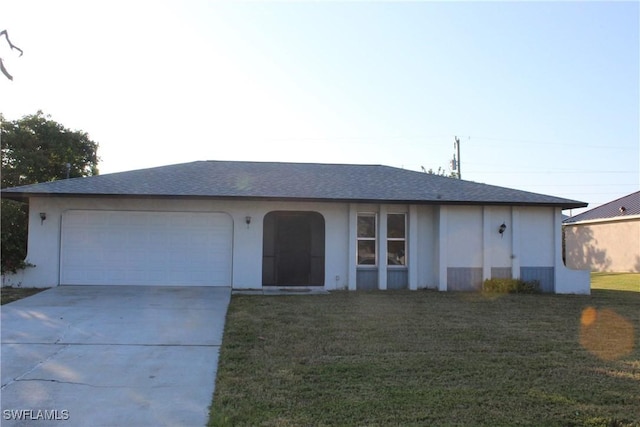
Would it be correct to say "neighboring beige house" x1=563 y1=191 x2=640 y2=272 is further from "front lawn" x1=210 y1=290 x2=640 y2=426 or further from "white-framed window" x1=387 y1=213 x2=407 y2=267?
"front lawn" x1=210 y1=290 x2=640 y2=426

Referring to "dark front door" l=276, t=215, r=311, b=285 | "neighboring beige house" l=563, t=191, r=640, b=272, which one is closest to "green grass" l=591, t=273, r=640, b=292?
"neighboring beige house" l=563, t=191, r=640, b=272

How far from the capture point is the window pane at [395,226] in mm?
15812

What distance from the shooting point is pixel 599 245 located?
31969 millimetres

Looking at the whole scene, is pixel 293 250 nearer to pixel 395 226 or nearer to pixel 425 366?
pixel 395 226

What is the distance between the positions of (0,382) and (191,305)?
18.5 ft

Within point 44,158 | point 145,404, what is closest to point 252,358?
point 145,404

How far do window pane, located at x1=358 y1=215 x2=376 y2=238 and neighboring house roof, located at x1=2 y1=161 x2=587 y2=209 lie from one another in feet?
2.72

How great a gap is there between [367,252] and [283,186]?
10.7ft

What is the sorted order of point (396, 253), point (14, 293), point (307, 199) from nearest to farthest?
point (14, 293) → point (307, 199) → point (396, 253)

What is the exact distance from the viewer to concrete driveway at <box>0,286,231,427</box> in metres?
5.19

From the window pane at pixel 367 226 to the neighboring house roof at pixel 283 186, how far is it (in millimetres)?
830

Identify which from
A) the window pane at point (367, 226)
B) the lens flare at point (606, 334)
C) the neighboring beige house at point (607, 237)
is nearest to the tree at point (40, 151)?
the window pane at point (367, 226)

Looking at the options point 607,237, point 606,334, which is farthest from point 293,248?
point 607,237

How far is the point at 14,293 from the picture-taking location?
12969mm
